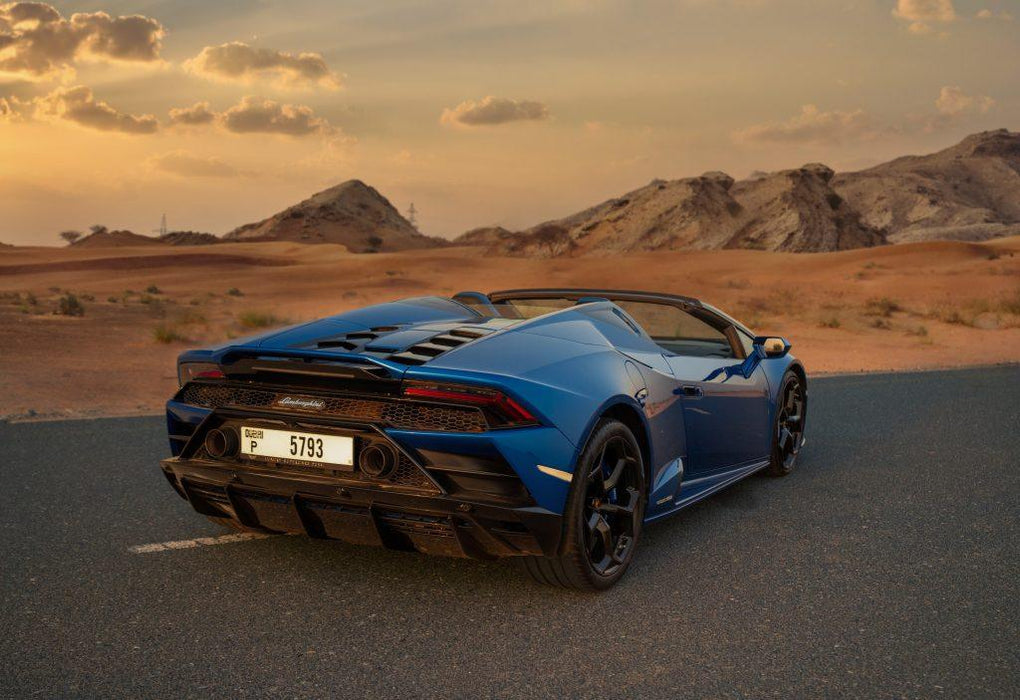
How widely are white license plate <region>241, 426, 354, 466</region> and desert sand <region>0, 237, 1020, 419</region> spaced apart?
666 centimetres

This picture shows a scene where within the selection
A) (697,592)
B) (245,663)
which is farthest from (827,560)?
(245,663)

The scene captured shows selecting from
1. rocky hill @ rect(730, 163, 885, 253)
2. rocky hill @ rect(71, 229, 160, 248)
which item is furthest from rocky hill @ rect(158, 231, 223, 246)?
rocky hill @ rect(730, 163, 885, 253)

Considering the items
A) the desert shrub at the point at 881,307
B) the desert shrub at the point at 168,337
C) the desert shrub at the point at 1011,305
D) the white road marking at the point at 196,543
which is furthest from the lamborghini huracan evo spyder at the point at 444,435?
the desert shrub at the point at 1011,305

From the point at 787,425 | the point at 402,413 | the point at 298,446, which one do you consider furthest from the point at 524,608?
the point at 787,425

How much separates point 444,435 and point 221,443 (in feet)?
3.56

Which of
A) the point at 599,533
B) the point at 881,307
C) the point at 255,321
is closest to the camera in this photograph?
the point at 599,533

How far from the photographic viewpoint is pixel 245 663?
362 cm

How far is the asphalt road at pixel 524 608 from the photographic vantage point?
3.54m

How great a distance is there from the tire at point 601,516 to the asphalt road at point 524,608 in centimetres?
13

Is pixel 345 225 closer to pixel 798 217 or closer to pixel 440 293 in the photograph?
pixel 798 217

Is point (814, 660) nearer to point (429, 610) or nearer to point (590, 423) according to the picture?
point (590, 423)

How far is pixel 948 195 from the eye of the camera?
115 m

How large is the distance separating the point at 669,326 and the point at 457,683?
26001 millimetres

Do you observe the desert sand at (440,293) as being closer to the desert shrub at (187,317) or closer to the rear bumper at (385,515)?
the desert shrub at (187,317)
